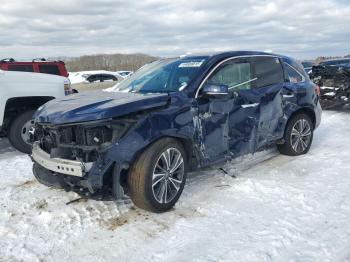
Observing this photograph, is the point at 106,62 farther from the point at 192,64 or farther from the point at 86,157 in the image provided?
the point at 86,157

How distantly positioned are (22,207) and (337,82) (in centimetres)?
1048

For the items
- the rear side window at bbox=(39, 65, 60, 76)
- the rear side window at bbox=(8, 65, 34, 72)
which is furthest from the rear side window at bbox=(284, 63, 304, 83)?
the rear side window at bbox=(8, 65, 34, 72)

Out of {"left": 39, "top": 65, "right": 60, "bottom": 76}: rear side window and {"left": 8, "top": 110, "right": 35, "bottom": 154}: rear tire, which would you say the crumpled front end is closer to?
{"left": 8, "top": 110, "right": 35, "bottom": 154}: rear tire

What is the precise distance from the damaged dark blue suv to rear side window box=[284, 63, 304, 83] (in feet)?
0.76

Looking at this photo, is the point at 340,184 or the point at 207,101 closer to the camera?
the point at 207,101

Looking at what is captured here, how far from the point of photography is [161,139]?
445 cm

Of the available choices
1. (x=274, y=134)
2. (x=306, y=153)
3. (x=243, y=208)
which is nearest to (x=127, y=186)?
(x=243, y=208)

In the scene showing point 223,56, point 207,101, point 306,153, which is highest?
point 223,56

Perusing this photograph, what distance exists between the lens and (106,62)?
6812cm

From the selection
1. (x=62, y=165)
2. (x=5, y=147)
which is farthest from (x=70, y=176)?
(x=5, y=147)

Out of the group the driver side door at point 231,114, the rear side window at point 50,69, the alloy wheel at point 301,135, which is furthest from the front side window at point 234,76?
the rear side window at point 50,69

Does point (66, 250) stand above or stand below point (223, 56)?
below

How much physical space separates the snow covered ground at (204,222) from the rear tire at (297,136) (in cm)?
68

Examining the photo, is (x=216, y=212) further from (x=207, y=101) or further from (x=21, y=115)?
(x=21, y=115)
